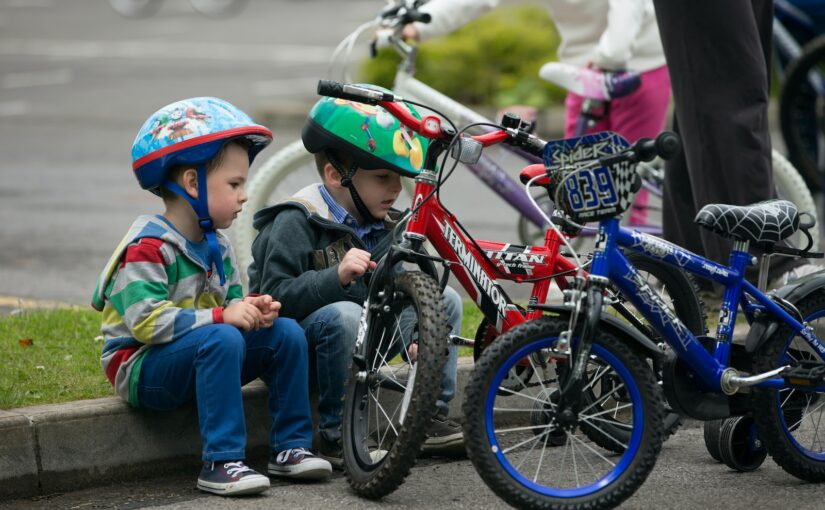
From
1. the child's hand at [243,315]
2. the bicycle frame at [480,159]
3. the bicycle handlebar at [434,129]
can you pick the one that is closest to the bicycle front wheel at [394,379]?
the child's hand at [243,315]

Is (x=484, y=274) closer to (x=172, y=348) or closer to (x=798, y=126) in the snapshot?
(x=172, y=348)

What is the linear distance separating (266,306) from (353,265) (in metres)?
0.31

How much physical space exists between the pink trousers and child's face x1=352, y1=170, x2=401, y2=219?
267 cm

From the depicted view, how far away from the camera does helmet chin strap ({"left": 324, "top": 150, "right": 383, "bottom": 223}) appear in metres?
4.65

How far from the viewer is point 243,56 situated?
71.7 feet

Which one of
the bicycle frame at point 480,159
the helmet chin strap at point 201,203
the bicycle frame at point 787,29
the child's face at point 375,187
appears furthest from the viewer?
the bicycle frame at point 787,29

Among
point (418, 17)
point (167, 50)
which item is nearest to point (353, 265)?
point (418, 17)

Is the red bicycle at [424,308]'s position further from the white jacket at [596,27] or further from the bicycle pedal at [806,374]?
the white jacket at [596,27]

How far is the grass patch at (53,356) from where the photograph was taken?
4.60 meters

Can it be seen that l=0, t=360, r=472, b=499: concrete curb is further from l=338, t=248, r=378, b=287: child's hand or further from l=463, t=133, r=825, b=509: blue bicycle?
l=463, t=133, r=825, b=509: blue bicycle

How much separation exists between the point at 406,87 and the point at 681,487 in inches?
129

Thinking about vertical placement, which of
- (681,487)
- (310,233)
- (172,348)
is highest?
(310,233)

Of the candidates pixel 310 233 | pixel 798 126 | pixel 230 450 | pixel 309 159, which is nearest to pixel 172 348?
pixel 230 450

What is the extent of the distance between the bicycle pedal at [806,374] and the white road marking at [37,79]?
1565 cm
